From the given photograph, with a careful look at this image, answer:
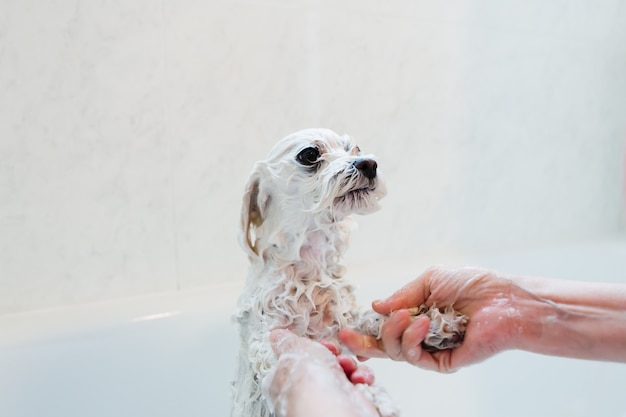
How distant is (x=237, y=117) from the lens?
3.76ft

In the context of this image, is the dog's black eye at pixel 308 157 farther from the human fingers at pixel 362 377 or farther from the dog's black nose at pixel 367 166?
the human fingers at pixel 362 377

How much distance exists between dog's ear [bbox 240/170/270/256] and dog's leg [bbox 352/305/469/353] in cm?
18

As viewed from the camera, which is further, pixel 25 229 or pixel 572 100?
pixel 572 100

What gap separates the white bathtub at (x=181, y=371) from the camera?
934 millimetres

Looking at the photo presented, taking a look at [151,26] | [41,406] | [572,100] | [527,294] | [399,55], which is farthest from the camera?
[572,100]

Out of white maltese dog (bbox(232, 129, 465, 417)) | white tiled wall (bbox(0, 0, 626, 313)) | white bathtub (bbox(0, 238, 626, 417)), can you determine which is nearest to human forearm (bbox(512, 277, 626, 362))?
white maltese dog (bbox(232, 129, 465, 417))

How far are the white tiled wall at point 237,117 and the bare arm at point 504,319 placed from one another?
59 centimetres

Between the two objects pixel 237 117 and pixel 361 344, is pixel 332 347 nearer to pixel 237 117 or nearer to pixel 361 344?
pixel 361 344

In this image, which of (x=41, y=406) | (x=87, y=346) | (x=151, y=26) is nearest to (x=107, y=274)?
(x=87, y=346)

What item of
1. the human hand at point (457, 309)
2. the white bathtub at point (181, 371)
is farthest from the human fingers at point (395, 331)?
the white bathtub at point (181, 371)

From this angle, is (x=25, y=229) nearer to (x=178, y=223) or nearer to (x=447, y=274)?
(x=178, y=223)

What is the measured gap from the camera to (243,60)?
1139 millimetres

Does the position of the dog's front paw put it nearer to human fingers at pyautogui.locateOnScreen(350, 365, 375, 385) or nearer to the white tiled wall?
human fingers at pyautogui.locateOnScreen(350, 365, 375, 385)

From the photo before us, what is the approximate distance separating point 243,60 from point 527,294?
2.57 ft
